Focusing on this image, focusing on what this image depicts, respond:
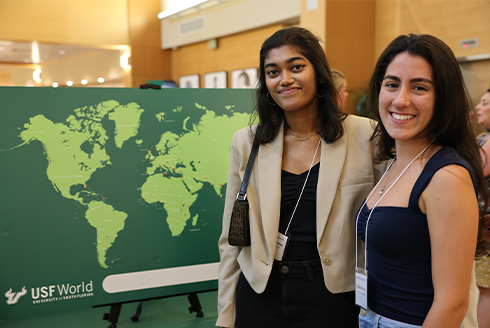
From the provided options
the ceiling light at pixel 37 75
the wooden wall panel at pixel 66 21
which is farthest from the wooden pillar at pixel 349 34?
the ceiling light at pixel 37 75

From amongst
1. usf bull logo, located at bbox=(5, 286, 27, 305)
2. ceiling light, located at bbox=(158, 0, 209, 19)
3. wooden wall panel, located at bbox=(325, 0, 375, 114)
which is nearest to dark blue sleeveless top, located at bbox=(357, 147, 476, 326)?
usf bull logo, located at bbox=(5, 286, 27, 305)

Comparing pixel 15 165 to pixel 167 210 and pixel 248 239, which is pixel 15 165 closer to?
pixel 167 210

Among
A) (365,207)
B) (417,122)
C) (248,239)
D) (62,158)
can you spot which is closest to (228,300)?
(248,239)

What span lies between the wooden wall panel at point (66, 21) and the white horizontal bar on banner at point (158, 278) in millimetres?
9815

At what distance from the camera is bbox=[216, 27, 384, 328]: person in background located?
1470 millimetres

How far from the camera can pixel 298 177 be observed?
1539 mm

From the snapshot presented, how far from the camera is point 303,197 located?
4.96ft

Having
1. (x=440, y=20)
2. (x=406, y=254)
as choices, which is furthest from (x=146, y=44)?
(x=406, y=254)

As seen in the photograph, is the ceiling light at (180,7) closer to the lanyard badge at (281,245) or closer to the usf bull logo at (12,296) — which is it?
the usf bull logo at (12,296)

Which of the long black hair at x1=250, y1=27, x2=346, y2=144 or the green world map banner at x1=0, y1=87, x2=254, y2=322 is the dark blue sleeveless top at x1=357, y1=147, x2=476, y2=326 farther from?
the green world map banner at x1=0, y1=87, x2=254, y2=322

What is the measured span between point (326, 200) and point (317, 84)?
0.44m

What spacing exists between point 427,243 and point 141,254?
184 centimetres

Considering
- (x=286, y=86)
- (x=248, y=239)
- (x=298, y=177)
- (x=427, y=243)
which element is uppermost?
(x=286, y=86)

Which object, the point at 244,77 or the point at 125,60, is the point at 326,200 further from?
the point at 125,60
